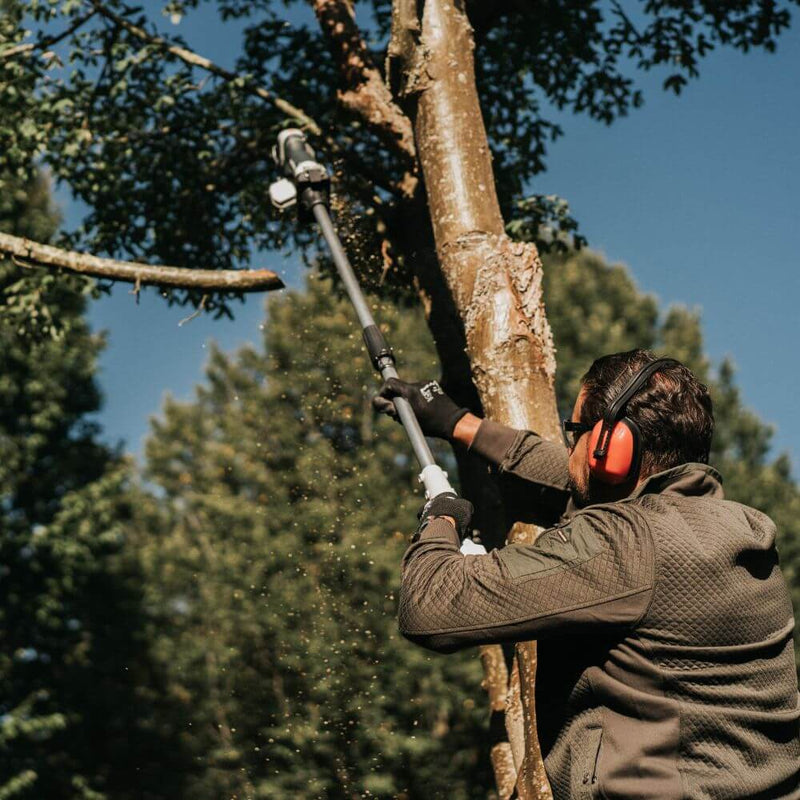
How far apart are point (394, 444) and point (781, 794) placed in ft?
57.1

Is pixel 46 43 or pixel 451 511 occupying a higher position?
pixel 46 43

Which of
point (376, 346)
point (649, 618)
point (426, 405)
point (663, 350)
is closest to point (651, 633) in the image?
point (649, 618)

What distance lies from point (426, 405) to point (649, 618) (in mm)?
1546

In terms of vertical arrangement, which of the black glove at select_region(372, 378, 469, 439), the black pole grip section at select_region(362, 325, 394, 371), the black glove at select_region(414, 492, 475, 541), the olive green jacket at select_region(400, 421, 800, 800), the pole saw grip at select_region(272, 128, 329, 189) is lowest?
the olive green jacket at select_region(400, 421, 800, 800)

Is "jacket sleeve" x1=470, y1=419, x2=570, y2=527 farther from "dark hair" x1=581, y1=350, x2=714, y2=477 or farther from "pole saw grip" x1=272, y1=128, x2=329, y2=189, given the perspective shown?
"pole saw grip" x1=272, y1=128, x2=329, y2=189

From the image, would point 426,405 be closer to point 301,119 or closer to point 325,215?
point 325,215

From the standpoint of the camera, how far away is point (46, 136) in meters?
6.99

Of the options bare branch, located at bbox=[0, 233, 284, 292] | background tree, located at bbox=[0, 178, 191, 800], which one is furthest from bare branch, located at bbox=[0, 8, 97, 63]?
background tree, located at bbox=[0, 178, 191, 800]

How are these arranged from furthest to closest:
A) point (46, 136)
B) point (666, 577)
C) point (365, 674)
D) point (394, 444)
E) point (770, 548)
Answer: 1. point (394, 444)
2. point (365, 674)
3. point (46, 136)
4. point (770, 548)
5. point (666, 577)

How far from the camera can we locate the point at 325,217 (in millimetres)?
3805

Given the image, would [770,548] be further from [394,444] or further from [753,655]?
[394,444]

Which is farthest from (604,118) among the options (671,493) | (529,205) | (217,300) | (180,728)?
(180,728)

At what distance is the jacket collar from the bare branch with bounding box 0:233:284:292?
8.08 ft

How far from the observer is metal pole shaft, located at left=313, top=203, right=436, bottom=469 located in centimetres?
296
